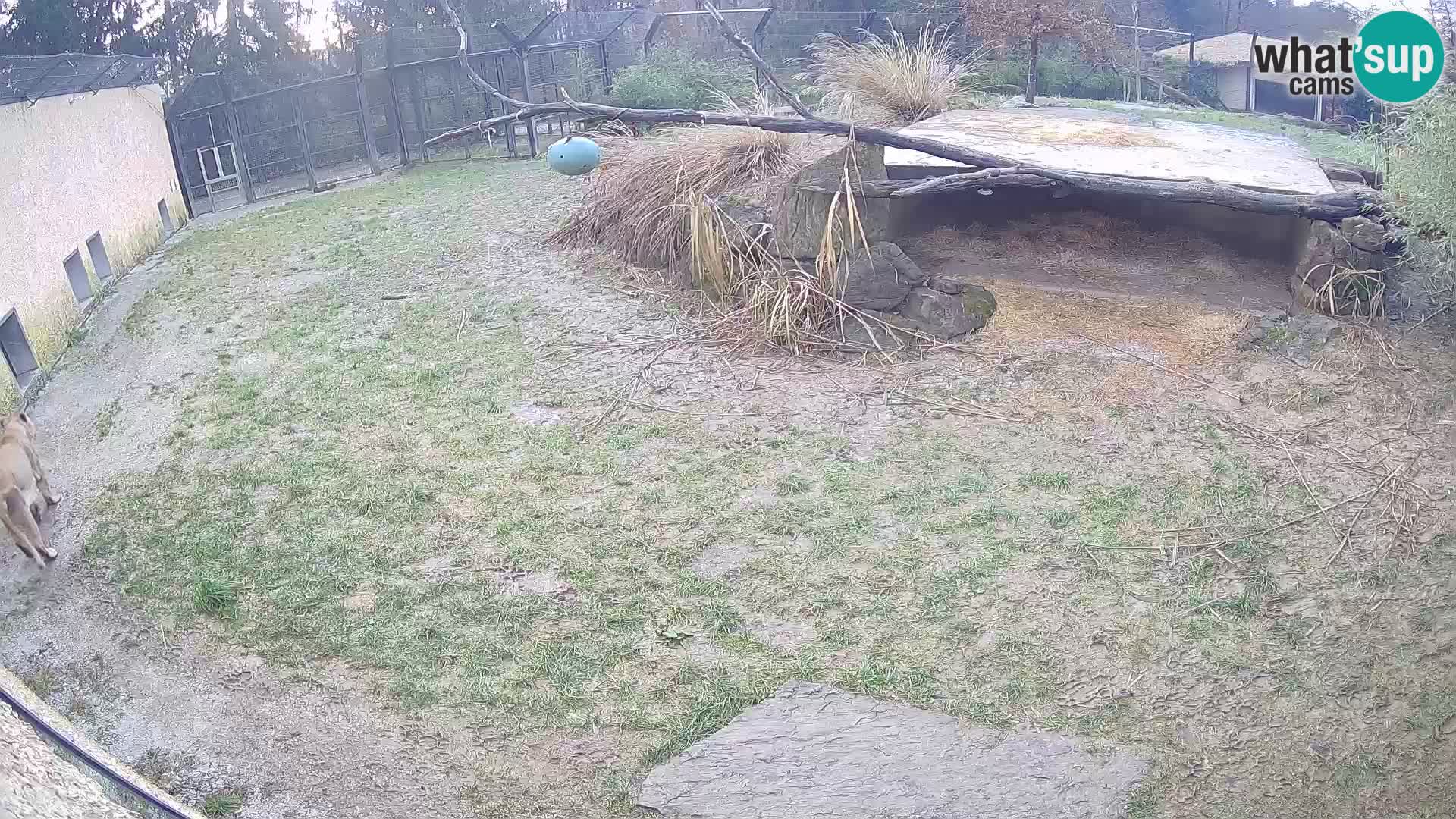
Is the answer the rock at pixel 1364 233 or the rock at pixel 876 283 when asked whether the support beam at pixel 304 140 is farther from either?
the rock at pixel 1364 233

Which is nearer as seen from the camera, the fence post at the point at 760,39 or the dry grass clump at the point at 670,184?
the dry grass clump at the point at 670,184

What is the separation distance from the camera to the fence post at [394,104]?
48.5 ft

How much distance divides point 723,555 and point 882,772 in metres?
1.45

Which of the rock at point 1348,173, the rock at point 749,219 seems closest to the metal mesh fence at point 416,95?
the rock at point 749,219

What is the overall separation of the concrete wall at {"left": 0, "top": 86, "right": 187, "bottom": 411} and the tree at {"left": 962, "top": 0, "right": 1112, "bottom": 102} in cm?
1056

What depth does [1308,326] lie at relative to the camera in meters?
6.28

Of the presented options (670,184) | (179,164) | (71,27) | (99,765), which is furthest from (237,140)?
(99,765)

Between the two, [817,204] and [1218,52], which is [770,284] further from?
[1218,52]

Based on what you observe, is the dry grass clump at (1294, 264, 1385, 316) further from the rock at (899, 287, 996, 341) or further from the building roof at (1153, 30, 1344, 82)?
the building roof at (1153, 30, 1344, 82)

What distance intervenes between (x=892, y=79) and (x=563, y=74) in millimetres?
8465

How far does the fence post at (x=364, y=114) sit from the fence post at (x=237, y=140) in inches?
63.9

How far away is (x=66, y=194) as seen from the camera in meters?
8.88

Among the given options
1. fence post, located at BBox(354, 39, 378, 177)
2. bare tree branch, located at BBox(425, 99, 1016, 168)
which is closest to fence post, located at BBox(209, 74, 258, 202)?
fence post, located at BBox(354, 39, 378, 177)

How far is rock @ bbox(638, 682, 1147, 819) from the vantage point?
11.0ft
